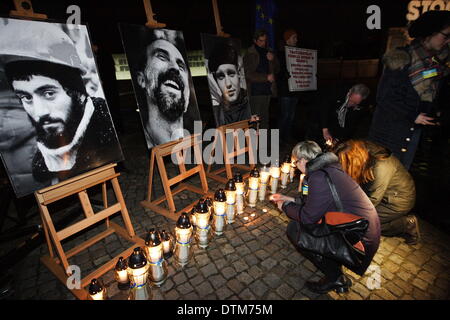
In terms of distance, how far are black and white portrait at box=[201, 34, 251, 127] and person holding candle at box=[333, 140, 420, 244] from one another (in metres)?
2.34

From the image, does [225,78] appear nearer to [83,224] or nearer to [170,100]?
[170,100]

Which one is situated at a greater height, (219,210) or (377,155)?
(377,155)

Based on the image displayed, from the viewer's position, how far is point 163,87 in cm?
338

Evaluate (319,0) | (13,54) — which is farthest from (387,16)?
(13,54)

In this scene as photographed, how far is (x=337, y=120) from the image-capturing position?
4.35 m

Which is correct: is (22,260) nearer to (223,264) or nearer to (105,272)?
(105,272)

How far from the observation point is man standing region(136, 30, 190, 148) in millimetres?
3195

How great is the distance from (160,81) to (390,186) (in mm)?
3378

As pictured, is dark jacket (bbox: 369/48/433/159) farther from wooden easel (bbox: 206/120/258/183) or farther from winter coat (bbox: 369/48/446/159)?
wooden easel (bbox: 206/120/258/183)

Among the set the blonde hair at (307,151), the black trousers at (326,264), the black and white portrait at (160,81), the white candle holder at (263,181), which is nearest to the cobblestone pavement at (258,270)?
the black trousers at (326,264)

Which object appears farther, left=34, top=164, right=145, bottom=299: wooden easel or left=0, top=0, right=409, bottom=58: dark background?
left=0, top=0, right=409, bottom=58: dark background

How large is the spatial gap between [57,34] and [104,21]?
7.45 m

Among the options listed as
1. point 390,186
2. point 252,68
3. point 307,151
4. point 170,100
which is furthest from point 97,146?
point 252,68

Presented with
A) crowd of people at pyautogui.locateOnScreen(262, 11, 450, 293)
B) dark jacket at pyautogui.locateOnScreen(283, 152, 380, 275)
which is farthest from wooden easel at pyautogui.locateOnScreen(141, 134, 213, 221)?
dark jacket at pyautogui.locateOnScreen(283, 152, 380, 275)
